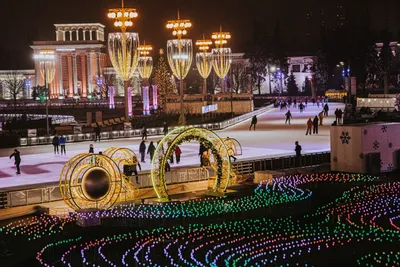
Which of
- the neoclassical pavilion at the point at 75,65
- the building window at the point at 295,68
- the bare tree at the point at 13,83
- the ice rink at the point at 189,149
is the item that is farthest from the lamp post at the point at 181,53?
the neoclassical pavilion at the point at 75,65

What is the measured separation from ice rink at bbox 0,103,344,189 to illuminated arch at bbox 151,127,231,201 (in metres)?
6.64

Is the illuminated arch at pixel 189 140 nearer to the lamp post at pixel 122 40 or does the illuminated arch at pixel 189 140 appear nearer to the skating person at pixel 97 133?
the skating person at pixel 97 133


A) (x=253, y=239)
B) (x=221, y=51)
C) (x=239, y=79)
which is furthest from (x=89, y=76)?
(x=253, y=239)

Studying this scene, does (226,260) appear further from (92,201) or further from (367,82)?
(367,82)

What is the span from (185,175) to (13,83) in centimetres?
9859

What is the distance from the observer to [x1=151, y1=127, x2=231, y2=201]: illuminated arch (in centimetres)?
2019

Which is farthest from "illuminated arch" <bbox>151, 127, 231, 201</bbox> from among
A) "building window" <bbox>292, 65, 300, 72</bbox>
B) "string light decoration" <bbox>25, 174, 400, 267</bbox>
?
"building window" <bbox>292, 65, 300, 72</bbox>

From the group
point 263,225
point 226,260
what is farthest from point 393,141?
point 226,260

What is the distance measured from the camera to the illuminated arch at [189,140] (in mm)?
20188

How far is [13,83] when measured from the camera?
11756 centimetres

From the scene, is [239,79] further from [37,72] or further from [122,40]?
[122,40]

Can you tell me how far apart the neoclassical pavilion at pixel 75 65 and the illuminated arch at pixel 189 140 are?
10304 cm

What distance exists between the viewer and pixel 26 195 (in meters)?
20.6

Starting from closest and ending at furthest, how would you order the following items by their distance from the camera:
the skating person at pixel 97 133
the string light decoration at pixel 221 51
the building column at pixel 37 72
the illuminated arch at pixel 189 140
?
the illuminated arch at pixel 189 140 → the skating person at pixel 97 133 → the string light decoration at pixel 221 51 → the building column at pixel 37 72
